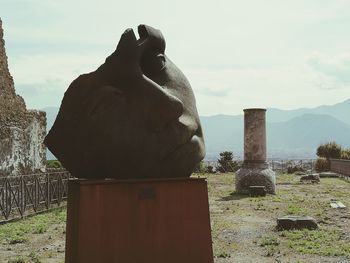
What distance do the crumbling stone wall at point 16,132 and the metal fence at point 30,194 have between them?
1020 mm

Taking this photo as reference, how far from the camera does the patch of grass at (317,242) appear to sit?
7465 mm

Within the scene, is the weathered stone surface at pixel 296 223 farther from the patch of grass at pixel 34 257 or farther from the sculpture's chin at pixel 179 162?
the sculpture's chin at pixel 179 162

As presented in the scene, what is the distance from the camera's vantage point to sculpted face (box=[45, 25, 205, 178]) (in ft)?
15.4

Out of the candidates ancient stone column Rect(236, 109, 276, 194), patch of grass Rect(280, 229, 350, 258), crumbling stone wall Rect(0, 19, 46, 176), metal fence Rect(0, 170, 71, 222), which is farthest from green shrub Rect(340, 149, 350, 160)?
patch of grass Rect(280, 229, 350, 258)

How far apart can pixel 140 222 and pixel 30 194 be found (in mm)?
8755

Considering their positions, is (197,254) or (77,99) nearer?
(197,254)

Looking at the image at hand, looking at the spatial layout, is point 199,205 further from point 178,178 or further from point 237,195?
point 237,195

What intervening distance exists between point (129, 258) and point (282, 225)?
225 inches

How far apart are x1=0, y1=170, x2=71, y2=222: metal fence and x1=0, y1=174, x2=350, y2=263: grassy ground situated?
482mm

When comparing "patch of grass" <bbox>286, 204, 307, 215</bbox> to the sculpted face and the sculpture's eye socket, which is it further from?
the sculpture's eye socket

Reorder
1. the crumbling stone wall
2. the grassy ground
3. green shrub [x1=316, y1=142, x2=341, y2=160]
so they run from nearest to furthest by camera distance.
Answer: the grassy ground
the crumbling stone wall
green shrub [x1=316, y1=142, x2=341, y2=160]

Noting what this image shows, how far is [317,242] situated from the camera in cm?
816

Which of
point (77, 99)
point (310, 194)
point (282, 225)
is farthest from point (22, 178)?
point (310, 194)

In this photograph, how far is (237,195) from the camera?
16.1 m
